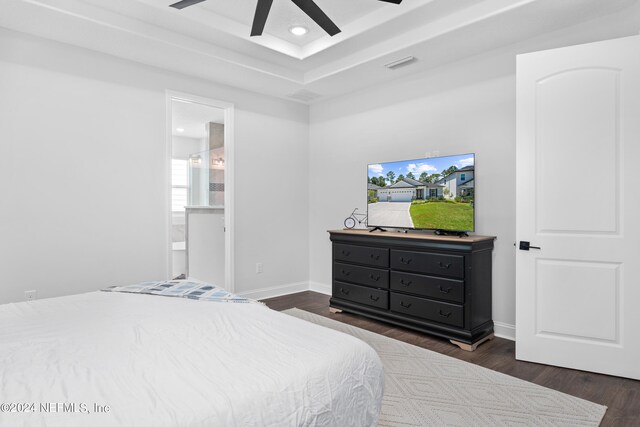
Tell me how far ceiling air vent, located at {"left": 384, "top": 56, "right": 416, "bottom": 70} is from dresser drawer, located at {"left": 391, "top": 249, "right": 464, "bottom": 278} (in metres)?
1.87

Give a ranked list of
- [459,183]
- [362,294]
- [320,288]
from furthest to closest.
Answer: [320,288]
[362,294]
[459,183]

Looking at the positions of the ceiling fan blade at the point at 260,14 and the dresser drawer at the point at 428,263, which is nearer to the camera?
the ceiling fan blade at the point at 260,14

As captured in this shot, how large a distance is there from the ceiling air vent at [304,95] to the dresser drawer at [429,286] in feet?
8.29

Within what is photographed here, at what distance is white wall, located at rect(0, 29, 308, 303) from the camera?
10.2 feet

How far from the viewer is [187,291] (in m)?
2.31

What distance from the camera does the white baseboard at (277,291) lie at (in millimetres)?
4673

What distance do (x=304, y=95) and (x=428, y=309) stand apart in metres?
3.06

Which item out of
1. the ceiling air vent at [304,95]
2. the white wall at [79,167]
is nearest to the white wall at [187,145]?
the white wall at [79,167]

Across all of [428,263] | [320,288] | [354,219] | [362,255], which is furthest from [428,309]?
[320,288]

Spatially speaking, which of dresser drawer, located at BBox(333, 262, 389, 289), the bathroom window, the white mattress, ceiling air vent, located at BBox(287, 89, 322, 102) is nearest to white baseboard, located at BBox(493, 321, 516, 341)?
dresser drawer, located at BBox(333, 262, 389, 289)

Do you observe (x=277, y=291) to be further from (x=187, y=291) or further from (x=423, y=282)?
(x=187, y=291)

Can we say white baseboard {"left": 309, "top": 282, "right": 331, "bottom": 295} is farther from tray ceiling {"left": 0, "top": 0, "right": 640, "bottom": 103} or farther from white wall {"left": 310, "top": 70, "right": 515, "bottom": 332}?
tray ceiling {"left": 0, "top": 0, "right": 640, "bottom": 103}

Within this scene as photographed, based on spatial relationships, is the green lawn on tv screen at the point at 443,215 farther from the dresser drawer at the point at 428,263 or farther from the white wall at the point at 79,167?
the white wall at the point at 79,167

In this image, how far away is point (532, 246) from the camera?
2.86m
